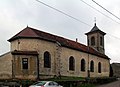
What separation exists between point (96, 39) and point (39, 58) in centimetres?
2595

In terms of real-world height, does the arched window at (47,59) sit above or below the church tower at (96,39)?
below

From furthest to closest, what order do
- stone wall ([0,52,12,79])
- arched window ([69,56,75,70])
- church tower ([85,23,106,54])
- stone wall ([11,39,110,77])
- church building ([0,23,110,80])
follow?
church tower ([85,23,106,54]) < arched window ([69,56,75,70]) < stone wall ([11,39,110,77]) < stone wall ([0,52,12,79]) < church building ([0,23,110,80])

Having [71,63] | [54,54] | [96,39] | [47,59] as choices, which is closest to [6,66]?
[47,59]

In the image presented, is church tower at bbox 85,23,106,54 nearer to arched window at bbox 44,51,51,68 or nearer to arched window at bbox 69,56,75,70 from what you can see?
arched window at bbox 69,56,75,70

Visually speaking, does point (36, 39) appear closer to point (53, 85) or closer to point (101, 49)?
point (53, 85)

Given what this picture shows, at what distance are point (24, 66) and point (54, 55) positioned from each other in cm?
658

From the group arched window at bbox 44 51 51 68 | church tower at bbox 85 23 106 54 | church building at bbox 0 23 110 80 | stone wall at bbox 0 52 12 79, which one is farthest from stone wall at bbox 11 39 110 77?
church tower at bbox 85 23 106 54

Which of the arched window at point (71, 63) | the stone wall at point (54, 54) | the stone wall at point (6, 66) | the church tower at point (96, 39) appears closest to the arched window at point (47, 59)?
the stone wall at point (54, 54)

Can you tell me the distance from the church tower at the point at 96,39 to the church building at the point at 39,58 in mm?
11439

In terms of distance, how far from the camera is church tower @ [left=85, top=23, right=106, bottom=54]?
63.3 m

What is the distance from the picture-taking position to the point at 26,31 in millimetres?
42469

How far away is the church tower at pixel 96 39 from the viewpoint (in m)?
63.3

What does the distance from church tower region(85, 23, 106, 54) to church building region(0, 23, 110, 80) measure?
37.5 feet

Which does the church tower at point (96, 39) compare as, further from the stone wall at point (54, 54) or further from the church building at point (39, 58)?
the stone wall at point (54, 54)
